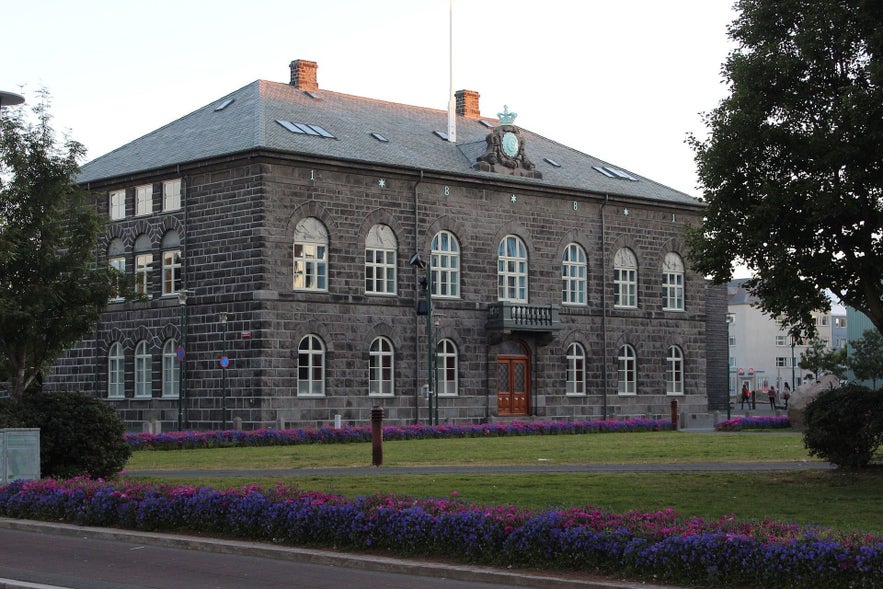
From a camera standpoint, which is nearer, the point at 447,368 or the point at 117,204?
the point at 447,368

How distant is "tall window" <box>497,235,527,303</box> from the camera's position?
52.0 meters

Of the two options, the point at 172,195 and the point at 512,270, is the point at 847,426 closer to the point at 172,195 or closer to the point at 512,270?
the point at 512,270

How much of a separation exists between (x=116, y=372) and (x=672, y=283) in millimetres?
24676

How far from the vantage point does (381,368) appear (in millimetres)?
48000

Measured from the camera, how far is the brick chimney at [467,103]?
61.6 m

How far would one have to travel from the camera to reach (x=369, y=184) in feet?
157

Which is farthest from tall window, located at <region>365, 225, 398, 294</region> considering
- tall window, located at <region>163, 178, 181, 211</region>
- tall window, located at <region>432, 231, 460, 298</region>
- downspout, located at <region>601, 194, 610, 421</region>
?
downspout, located at <region>601, 194, 610, 421</region>

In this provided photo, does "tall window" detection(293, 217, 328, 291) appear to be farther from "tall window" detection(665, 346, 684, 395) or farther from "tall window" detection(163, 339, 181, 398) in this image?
"tall window" detection(665, 346, 684, 395)

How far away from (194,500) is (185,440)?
20894 millimetres

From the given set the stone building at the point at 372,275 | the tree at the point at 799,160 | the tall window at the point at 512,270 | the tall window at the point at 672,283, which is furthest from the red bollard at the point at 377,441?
the tall window at the point at 672,283

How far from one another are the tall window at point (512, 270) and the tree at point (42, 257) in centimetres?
2740

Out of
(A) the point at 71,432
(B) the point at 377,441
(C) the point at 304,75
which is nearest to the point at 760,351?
(C) the point at 304,75

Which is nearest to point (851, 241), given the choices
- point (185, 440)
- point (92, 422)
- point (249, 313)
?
point (92, 422)

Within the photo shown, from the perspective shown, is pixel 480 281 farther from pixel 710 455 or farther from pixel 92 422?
pixel 92 422
